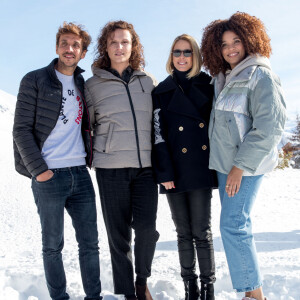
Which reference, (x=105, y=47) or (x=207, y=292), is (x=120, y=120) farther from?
(x=207, y=292)

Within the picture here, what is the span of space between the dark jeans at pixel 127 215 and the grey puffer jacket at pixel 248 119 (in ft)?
2.16

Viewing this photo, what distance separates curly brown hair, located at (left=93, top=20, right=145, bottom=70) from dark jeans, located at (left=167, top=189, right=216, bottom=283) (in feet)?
4.47

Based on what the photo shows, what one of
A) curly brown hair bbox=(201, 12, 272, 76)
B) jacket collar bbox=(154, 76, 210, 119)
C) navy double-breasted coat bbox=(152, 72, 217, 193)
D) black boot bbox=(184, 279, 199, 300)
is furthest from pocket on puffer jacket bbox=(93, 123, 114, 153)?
black boot bbox=(184, 279, 199, 300)

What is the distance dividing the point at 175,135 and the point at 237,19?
1096 millimetres

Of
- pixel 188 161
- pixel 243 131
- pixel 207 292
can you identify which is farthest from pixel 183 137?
pixel 207 292

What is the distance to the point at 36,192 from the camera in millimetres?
2768

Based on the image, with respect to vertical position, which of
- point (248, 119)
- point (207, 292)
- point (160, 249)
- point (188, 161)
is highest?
point (248, 119)

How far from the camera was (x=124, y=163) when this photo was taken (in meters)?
2.90

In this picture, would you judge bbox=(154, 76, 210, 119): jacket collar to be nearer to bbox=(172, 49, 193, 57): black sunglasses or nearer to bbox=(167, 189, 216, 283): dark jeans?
bbox=(172, 49, 193, 57): black sunglasses

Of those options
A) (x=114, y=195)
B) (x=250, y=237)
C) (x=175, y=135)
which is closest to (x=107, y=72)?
(x=175, y=135)

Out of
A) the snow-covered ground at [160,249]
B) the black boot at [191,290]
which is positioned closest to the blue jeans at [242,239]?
the black boot at [191,290]

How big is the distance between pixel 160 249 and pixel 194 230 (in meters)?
2.15

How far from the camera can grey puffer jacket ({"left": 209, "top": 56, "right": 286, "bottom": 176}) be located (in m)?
2.45

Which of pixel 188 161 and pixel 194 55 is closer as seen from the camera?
pixel 188 161
